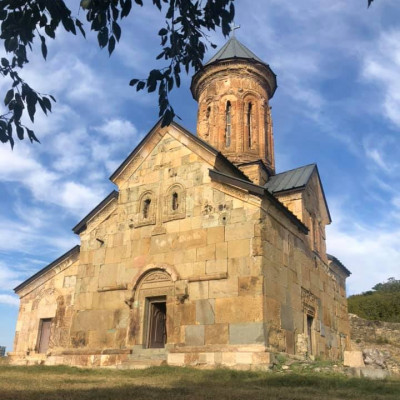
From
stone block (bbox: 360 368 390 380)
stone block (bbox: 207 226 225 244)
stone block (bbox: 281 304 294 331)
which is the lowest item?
stone block (bbox: 360 368 390 380)

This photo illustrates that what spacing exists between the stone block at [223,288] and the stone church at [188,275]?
20 mm

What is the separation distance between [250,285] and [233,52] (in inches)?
384

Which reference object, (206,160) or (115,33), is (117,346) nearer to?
(206,160)

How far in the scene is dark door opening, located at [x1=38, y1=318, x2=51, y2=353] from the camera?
12.3 metres

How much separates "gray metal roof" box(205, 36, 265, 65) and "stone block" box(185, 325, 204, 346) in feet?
31.8

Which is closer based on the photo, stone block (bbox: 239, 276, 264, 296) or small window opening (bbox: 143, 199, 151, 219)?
stone block (bbox: 239, 276, 264, 296)

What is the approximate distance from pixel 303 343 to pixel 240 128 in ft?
24.1

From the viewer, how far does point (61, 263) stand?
41.4ft

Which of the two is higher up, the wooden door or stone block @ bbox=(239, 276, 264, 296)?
stone block @ bbox=(239, 276, 264, 296)

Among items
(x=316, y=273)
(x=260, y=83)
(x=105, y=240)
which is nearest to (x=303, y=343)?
(x=316, y=273)

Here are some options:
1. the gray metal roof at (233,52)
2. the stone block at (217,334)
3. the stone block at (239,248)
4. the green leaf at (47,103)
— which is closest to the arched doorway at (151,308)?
the stone block at (217,334)


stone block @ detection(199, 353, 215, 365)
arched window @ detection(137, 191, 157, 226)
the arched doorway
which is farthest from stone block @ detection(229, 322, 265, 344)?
arched window @ detection(137, 191, 157, 226)

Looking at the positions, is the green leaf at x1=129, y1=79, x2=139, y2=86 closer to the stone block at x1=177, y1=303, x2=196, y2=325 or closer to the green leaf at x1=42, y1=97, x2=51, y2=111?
the green leaf at x1=42, y1=97, x2=51, y2=111

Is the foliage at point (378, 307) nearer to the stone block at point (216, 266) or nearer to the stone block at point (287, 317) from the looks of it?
the stone block at point (287, 317)
